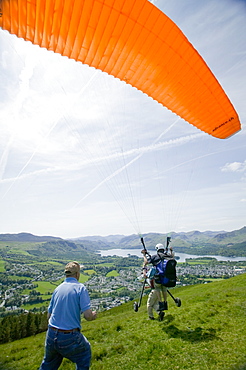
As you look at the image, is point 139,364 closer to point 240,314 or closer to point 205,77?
point 240,314

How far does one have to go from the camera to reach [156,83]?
683cm

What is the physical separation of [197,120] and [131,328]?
23.1 feet

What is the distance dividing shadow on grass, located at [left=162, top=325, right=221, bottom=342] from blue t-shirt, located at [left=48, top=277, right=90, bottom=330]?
3.52 m

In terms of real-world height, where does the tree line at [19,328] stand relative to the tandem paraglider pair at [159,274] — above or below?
below

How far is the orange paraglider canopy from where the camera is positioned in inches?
192

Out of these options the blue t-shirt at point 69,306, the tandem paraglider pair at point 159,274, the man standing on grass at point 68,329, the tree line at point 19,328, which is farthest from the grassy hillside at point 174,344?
the tree line at point 19,328

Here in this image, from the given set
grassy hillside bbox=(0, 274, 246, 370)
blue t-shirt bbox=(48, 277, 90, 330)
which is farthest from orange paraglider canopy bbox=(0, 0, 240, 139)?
grassy hillside bbox=(0, 274, 246, 370)

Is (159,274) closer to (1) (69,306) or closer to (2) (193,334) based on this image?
(2) (193,334)

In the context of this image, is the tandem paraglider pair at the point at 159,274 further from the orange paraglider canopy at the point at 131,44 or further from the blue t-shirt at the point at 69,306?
the orange paraglider canopy at the point at 131,44

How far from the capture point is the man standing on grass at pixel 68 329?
2.58 metres

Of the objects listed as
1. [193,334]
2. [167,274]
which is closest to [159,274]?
[167,274]

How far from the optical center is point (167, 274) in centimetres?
570

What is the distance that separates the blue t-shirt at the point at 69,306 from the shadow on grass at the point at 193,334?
139 inches

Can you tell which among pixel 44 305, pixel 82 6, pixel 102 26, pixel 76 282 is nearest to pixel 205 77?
pixel 102 26
